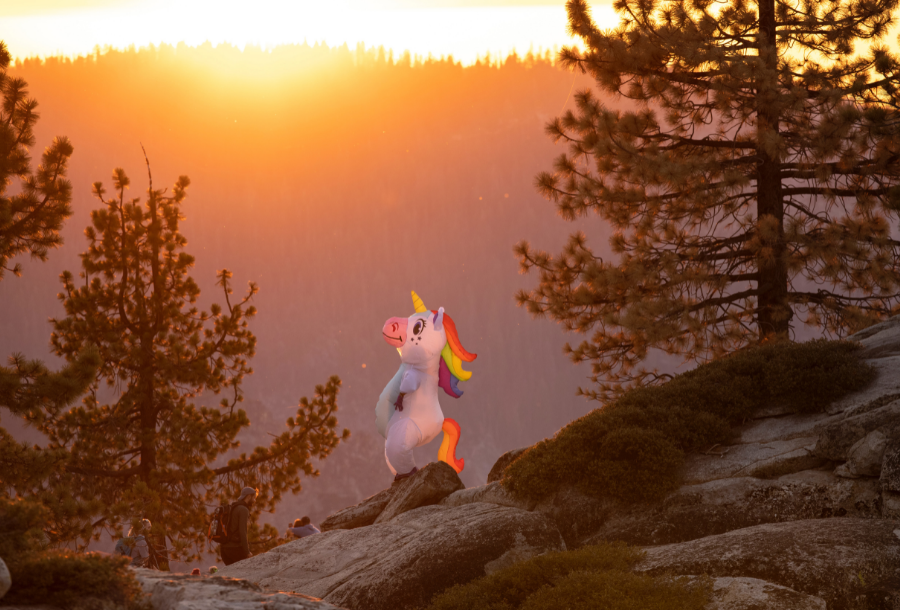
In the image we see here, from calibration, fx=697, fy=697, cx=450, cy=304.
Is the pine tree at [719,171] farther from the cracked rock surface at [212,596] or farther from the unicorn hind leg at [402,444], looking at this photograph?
the cracked rock surface at [212,596]

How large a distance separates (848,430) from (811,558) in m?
2.20

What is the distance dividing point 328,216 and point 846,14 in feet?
337

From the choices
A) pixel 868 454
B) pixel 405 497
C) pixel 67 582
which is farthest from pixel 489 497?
pixel 67 582

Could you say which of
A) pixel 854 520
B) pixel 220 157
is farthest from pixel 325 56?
pixel 854 520

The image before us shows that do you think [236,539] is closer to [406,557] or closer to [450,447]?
[450,447]

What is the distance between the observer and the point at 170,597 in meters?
4.02

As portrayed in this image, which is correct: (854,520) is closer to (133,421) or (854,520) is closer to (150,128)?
(133,421)

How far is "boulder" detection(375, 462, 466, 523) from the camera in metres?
9.80

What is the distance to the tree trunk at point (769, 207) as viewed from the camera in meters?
12.1

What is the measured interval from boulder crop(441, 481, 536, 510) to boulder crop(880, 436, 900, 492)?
366 cm

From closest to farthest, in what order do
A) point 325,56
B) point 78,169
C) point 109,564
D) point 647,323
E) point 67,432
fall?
point 109,564 → point 647,323 → point 67,432 → point 78,169 → point 325,56

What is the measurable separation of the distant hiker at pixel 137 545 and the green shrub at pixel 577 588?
4793mm

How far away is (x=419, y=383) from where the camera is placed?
38.1 ft

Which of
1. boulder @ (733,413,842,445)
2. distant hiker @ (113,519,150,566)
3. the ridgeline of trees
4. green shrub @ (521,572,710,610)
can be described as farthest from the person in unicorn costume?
green shrub @ (521,572,710,610)
